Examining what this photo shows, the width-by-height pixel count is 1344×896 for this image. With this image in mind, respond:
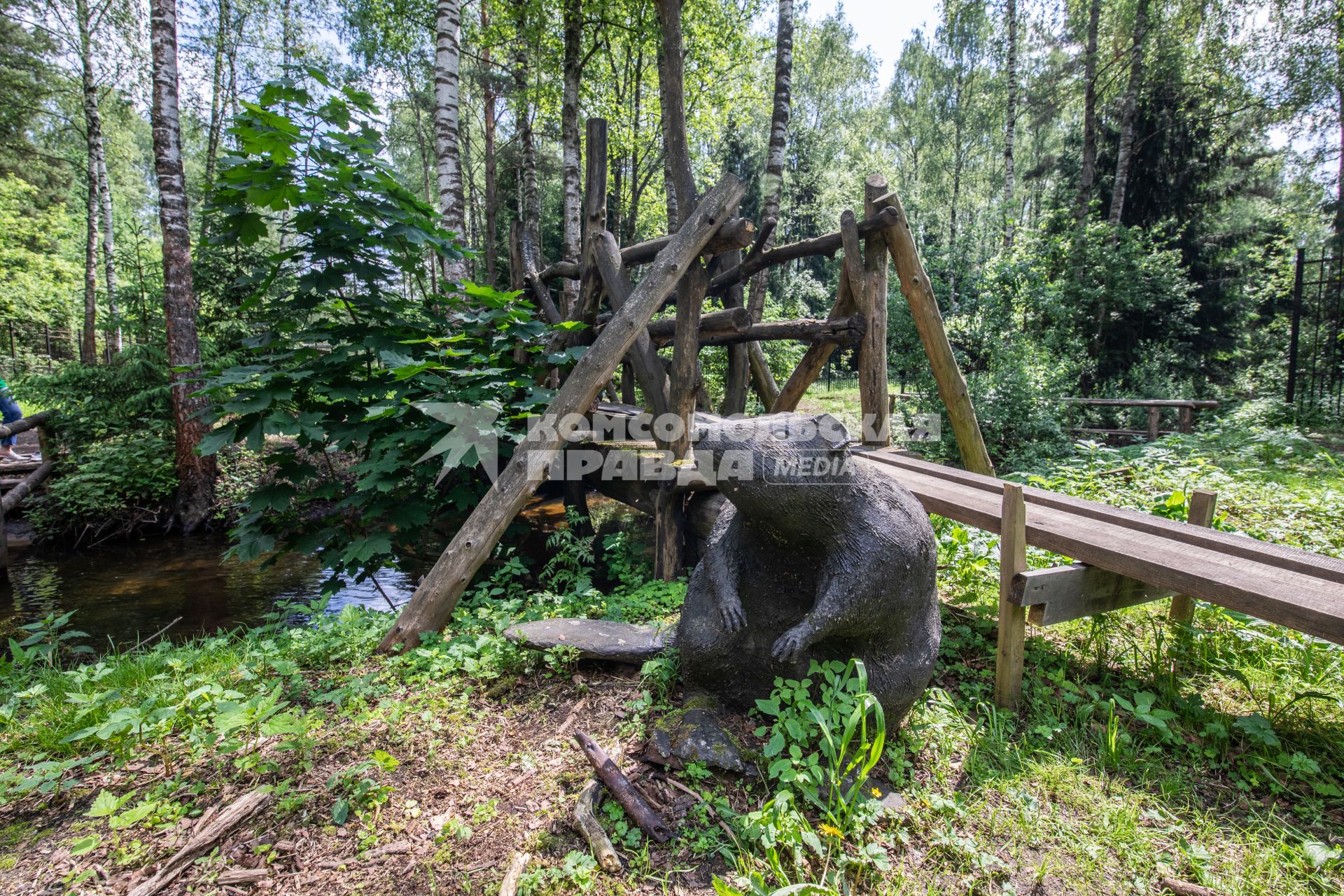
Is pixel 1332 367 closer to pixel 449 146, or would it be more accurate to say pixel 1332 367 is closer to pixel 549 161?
pixel 449 146

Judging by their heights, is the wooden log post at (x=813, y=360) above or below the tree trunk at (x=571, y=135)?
below

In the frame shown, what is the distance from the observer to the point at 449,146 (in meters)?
6.15

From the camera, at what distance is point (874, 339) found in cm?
460

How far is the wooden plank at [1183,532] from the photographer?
221cm

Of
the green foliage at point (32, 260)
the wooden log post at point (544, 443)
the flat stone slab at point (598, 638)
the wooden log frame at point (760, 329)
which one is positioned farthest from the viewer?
the green foliage at point (32, 260)

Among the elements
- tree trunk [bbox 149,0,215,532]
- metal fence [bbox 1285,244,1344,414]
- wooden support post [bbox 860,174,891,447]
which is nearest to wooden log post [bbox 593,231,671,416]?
wooden support post [bbox 860,174,891,447]

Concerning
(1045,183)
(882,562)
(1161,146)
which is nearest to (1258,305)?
(1161,146)

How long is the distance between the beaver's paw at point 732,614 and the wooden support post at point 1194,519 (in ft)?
7.55

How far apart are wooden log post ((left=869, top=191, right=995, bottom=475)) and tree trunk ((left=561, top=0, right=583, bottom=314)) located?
141 inches

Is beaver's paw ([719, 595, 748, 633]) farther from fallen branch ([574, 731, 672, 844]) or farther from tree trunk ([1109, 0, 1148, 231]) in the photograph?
tree trunk ([1109, 0, 1148, 231])

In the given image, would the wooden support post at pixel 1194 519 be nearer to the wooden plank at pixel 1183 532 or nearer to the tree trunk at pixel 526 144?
the wooden plank at pixel 1183 532

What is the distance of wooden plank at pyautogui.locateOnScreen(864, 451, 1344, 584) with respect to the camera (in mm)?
2205

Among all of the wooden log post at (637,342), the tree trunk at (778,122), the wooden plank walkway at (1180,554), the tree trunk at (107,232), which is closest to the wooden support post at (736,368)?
the wooden log post at (637,342)

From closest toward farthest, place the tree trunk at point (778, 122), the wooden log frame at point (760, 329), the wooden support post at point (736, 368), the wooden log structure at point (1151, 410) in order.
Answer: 1. the wooden log frame at point (760, 329)
2. the wooden support post at point (736, 368)
3. the wooden log structure at point (1151, 410)
4. the tree trunk at point (778, 122)
